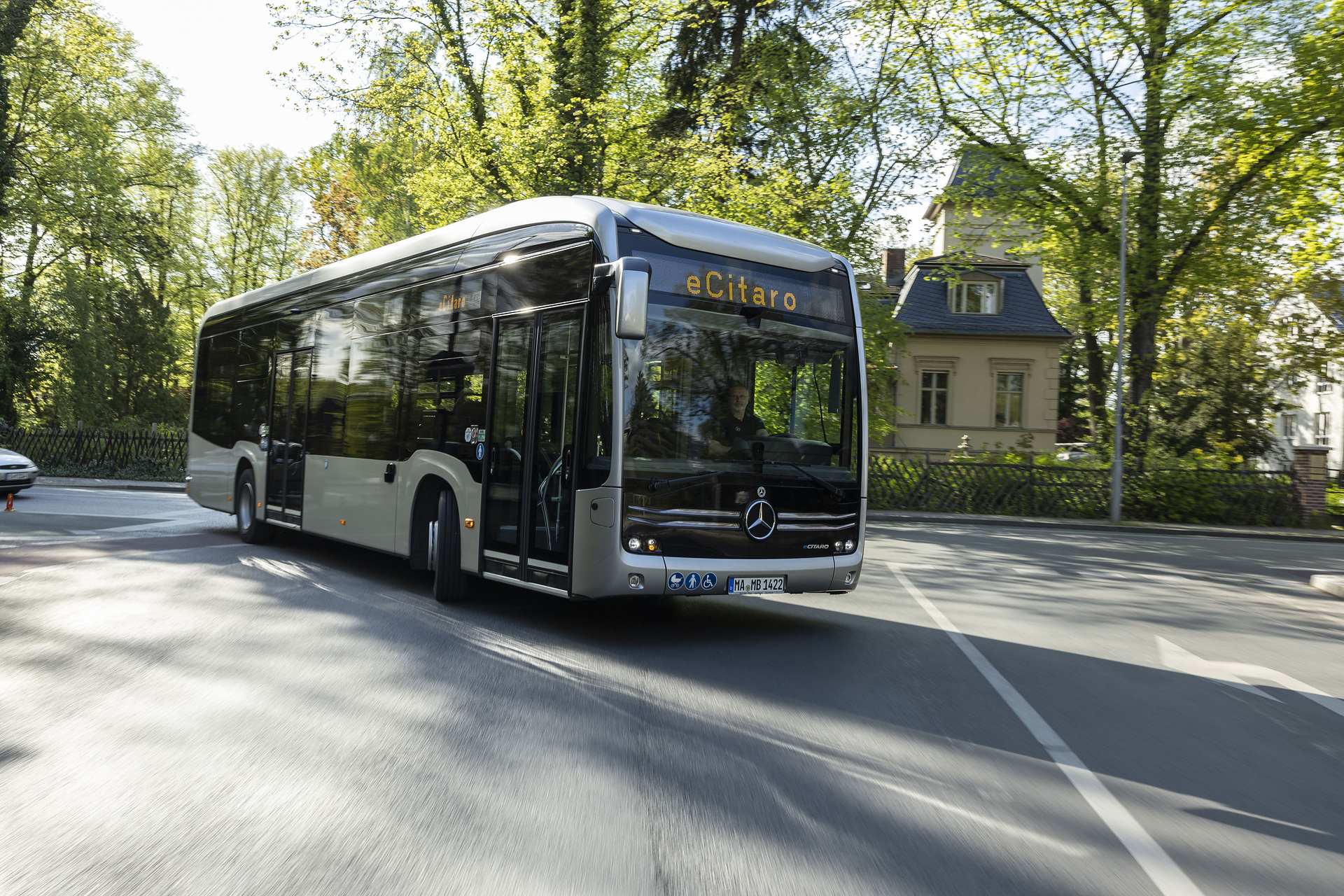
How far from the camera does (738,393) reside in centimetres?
823

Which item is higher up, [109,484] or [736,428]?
[736,428]

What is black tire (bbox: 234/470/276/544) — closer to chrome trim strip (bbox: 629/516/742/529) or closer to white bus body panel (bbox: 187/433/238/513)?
white bus body panel (bbox: 187/433/238/513)

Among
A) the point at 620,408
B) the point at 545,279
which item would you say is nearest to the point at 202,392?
the point at 545,279

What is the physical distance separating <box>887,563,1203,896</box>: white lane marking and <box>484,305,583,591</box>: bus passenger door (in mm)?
3110

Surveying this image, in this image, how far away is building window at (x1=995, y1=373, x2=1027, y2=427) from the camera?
4619 cm

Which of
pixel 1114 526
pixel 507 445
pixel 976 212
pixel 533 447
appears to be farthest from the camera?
pixel 976 212

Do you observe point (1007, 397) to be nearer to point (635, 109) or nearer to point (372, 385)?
point (635, 109)

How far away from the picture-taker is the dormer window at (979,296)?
46625 millimetres

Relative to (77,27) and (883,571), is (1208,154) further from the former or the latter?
(77,27)

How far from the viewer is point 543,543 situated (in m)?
8.38

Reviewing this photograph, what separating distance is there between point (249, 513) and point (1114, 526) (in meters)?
20.5

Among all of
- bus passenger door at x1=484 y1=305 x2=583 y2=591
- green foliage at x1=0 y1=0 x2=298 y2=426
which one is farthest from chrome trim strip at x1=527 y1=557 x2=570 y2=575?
green foliage at x1=0 y1=0 x2=298 y2=426

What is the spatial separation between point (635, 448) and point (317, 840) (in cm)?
423

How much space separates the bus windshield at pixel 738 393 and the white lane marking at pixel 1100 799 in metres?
2.06
